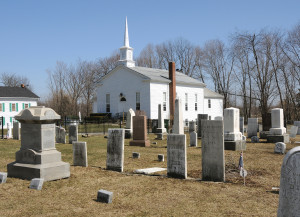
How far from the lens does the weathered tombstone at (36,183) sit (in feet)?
23.6

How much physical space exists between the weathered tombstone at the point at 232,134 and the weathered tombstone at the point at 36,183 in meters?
10.4

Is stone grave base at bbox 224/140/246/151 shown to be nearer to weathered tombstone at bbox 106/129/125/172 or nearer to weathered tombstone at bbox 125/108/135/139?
weathered tombstone at bbox 106/129/125/172

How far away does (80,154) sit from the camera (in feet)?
33.5

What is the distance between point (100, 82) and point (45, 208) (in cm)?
3617

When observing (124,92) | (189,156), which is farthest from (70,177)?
(124,92)

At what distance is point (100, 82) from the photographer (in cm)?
4128

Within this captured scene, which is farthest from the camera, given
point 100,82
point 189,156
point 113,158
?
point 100,82

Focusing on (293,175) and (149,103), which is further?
(149,103)

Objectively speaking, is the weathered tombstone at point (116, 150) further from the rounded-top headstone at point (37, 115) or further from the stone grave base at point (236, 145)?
the stone grave base at point (236, 145)

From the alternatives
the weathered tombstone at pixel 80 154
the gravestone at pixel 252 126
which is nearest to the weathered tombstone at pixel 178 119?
A: the gravestone at pixel 252 126

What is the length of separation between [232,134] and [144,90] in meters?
21.8

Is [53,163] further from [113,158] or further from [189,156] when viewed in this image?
[189,156]

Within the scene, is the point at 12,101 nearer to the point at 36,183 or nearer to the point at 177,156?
the point at 36,183

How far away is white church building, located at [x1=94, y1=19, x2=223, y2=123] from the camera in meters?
36.6
